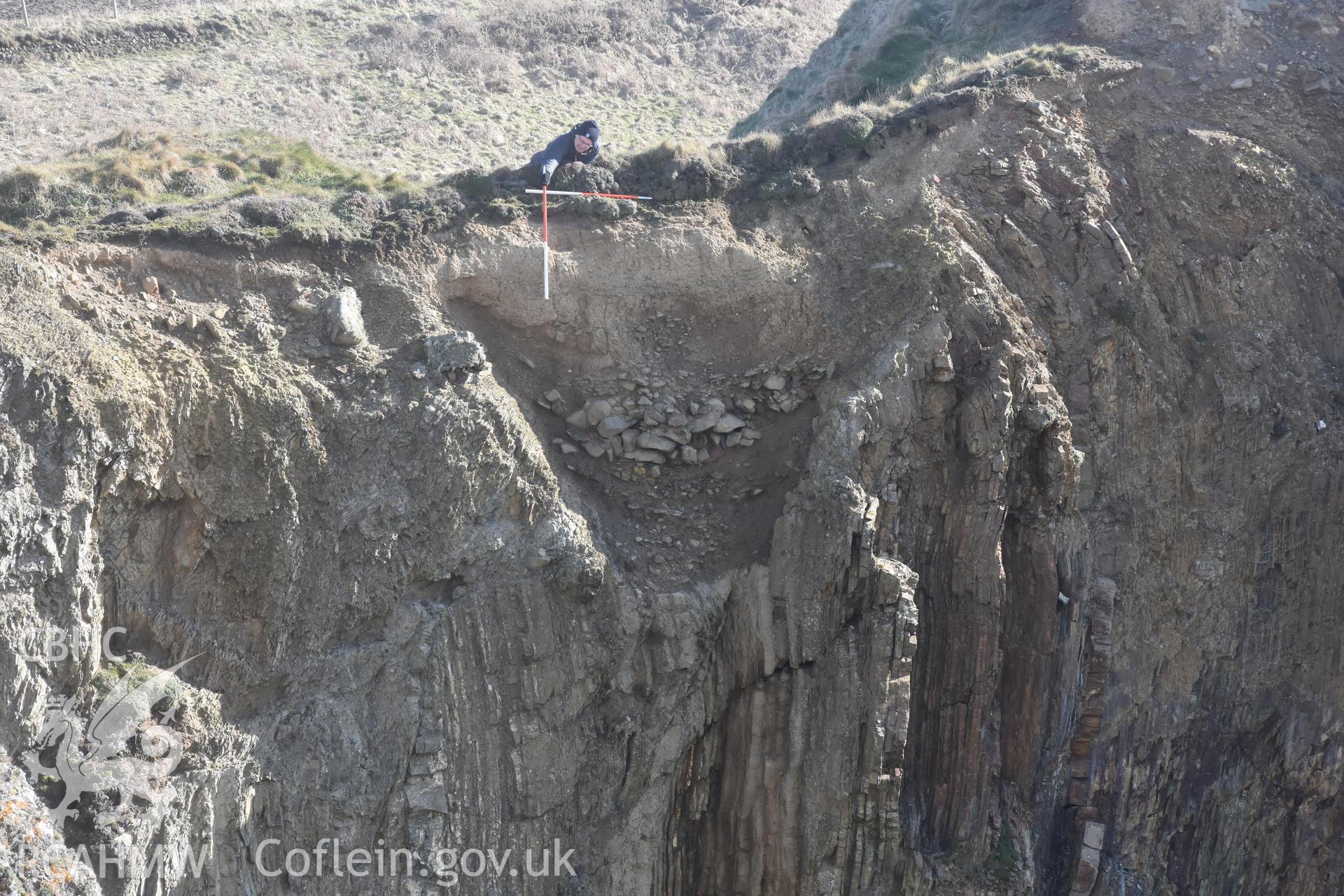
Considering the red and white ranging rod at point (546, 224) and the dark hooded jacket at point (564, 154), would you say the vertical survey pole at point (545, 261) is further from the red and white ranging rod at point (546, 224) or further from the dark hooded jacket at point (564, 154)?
the dark hooded jacket at point (564, 154)

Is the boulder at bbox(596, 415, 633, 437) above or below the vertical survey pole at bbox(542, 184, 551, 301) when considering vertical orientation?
below

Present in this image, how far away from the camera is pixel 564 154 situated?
14.6m

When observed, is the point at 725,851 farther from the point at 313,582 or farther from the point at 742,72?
the point at 742,72

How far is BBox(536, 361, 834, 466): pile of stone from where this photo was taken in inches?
515

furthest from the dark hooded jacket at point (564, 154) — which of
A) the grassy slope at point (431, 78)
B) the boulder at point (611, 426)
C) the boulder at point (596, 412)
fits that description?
the grassy slope at point (431, 78)

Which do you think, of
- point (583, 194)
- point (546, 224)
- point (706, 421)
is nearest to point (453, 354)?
point (546, 224)

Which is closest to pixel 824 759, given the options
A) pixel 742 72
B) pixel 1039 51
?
pixel 1039 51

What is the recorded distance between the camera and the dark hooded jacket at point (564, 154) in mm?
14242

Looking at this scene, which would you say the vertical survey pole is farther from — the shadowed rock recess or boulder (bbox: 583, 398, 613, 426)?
boulder (bbox: 583, 398, 613, 426)

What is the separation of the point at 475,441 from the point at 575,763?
3554 mm

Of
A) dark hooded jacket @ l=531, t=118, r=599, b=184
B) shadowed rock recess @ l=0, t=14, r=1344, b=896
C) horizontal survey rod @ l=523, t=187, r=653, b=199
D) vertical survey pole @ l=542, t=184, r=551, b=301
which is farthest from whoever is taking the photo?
dark hooded jacket @ l=531, t=118, r=599, b=184

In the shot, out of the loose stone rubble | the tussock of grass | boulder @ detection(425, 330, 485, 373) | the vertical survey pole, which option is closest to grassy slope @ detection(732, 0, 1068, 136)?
the loose stone rubble

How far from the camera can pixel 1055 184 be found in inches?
611

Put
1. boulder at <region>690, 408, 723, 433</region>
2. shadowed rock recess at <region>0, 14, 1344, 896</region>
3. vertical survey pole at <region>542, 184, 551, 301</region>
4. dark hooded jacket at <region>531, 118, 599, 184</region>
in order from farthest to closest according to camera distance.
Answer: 1. dark hooded jacket at <region>531, 118, 599, 184</region>
2. vertical survey pole at <region>542, 184, 551, 301</region>
3. boulder at <region>690, 408, 723, 433</region>
4. shadowed rock recess at <region>0, 14, 1344, 896</region>
